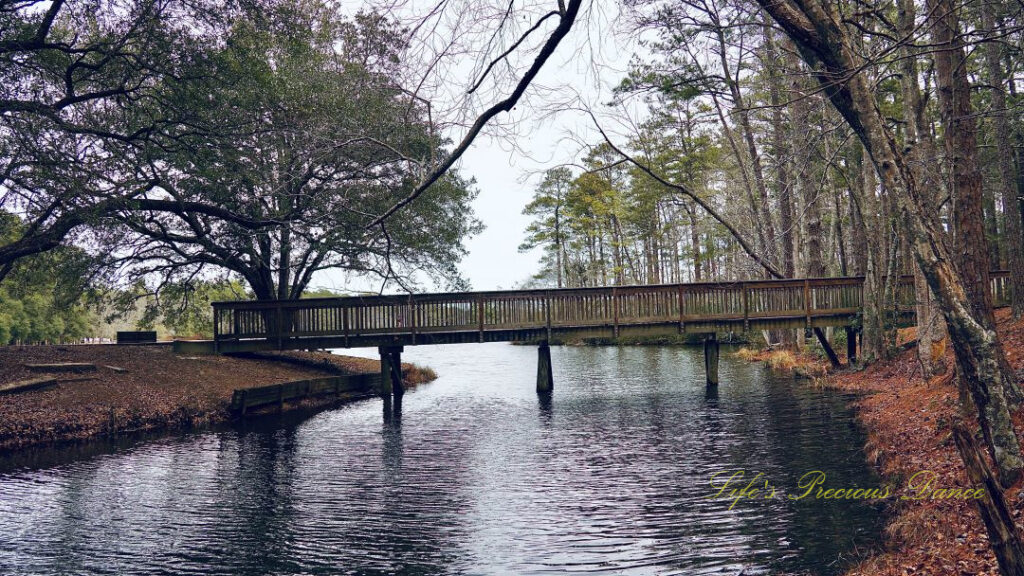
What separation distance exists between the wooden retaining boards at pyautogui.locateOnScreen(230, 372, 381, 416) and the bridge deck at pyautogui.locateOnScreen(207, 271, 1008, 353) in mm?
1374

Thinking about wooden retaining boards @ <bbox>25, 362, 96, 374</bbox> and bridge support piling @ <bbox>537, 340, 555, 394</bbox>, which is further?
bridge support piling @ <bbox>537, 340, 555, 394</bbox>

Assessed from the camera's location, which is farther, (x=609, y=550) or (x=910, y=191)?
(x=609, y=550)

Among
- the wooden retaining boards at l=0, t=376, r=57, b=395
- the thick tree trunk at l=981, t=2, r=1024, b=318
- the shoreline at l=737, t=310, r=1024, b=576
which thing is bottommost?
A: the shoreline at l=737, t=310, r=1024, b=576

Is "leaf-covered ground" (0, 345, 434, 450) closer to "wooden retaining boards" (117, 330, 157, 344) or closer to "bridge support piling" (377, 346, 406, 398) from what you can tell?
"wooden retaining boards" (117, 330, 157, 344)

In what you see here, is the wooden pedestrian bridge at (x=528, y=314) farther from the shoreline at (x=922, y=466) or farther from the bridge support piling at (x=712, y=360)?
the shoreline at (x=922, y=466)

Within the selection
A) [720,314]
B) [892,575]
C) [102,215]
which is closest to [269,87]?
[102,215]

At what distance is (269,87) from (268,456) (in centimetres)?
1038

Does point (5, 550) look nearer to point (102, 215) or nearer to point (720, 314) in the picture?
point (102, 215)

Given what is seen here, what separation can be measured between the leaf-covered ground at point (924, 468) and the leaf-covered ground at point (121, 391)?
15.4m

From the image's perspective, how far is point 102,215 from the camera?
1352cm

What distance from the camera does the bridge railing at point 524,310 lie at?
19188 mm

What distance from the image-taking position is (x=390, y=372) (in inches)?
841

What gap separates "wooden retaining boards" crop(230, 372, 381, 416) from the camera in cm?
1686

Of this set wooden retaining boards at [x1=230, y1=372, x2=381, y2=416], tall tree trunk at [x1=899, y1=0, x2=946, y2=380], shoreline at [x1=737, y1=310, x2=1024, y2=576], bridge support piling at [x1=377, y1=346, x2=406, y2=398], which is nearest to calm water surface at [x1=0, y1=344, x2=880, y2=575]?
shoreline at [x1=737, y1=310, x2=1024, y2=576]
